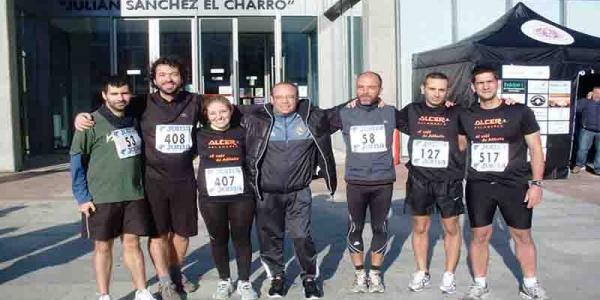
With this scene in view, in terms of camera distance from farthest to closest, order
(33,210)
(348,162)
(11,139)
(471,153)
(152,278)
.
Answer: (11,139) → (33,210) → (152,278) → (348,162) → (471,153)

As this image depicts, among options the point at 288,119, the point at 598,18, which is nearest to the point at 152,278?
the point at 288,119

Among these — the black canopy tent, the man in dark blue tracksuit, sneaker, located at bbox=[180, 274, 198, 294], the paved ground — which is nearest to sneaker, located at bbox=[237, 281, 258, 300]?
the paved ground

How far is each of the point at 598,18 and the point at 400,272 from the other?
1307 centimetres

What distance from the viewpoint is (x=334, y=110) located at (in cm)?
583

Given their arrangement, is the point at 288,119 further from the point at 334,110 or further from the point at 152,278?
the point at 152,278

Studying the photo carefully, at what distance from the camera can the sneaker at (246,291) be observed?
18.1 ft

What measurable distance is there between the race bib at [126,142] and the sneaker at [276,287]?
60.2 inches

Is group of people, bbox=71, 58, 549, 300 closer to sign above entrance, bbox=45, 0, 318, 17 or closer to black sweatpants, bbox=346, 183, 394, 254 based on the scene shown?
black sweatpants, bbox=346, 183, 394, 254

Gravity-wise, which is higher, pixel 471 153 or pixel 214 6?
pixel 214 6

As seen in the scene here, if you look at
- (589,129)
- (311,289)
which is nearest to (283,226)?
(311,289)

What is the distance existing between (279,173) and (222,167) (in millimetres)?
453

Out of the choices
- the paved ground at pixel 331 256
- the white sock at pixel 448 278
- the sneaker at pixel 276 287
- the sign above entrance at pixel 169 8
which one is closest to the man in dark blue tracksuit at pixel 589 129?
the paved ground at pixel 331 256

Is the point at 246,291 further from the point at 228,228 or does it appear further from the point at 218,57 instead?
the point at 218,57

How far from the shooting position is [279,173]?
5.50 m
